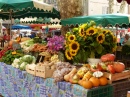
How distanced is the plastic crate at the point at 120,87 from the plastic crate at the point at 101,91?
3.9 inches

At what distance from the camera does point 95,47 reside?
14.8 feet

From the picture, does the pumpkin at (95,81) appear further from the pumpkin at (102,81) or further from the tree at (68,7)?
the tree at (68,7)

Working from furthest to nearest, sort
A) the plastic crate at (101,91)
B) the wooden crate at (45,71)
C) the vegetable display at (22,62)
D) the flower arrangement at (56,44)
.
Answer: the vegetable display at (22,62) < the flower arrangement at (56,44) < the wooden crate at (45,71) < the plastic crate at (101,91)

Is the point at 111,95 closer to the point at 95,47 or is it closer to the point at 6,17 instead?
the point at 95,47

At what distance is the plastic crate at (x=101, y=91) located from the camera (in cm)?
356

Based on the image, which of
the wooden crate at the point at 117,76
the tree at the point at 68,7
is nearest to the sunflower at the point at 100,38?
the wooden crate at the point at 117,76

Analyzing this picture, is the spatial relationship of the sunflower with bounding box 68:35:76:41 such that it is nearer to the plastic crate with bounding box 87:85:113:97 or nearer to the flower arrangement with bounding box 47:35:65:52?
the flower arrangement with bounding box 47:35:65:52

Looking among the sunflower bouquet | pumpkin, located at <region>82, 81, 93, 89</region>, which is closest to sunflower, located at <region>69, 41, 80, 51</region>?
the sunflower bouquet

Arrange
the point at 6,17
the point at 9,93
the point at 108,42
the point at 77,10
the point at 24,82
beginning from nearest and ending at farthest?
the point at 108,42
the point at 24,82
the point at 9,93
the point at 77,10
the point at 6,17

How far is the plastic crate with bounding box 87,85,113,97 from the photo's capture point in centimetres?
A: 356

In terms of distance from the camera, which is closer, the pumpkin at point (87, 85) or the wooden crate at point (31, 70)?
the pumpkin at point (87, 85)

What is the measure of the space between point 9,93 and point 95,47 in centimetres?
256

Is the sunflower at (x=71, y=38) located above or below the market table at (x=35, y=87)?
above

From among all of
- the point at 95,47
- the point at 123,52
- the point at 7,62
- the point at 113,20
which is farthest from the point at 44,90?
the point at 123,52
